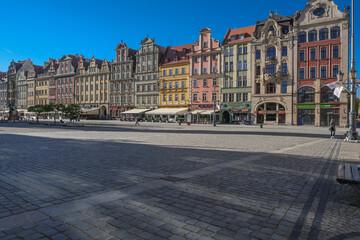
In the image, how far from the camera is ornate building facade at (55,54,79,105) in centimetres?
7631

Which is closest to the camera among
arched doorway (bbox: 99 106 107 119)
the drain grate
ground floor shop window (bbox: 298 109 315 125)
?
the drain grate

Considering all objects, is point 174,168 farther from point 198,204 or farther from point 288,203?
point 288,203

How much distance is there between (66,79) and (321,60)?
228 feet

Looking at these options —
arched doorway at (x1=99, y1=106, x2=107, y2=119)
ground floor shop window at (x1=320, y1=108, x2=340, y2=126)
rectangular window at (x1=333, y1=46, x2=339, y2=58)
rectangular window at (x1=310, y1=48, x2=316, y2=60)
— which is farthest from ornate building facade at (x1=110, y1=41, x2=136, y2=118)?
rectangular window at (x1=333, y1=46, x2=339, y2=58)

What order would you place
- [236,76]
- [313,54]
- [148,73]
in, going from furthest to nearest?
[148,73]
[236,76]
[313,54]

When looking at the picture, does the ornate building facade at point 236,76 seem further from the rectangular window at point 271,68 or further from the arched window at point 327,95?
the arched window at point 327,95

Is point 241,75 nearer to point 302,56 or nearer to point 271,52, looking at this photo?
point 271,52

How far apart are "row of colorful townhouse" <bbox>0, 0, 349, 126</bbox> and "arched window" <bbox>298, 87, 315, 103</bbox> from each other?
0.15 metres

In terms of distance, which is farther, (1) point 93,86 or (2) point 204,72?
(1) point 93,86

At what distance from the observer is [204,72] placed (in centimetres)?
5231

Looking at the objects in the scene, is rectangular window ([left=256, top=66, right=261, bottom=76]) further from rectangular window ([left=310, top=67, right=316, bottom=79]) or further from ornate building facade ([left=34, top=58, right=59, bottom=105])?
ornate building facade ([left=34, top=58, right=59, bottom=105])

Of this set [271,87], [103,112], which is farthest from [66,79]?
[271,87]

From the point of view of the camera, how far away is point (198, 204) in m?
4.07

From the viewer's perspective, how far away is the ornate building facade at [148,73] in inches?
2327
